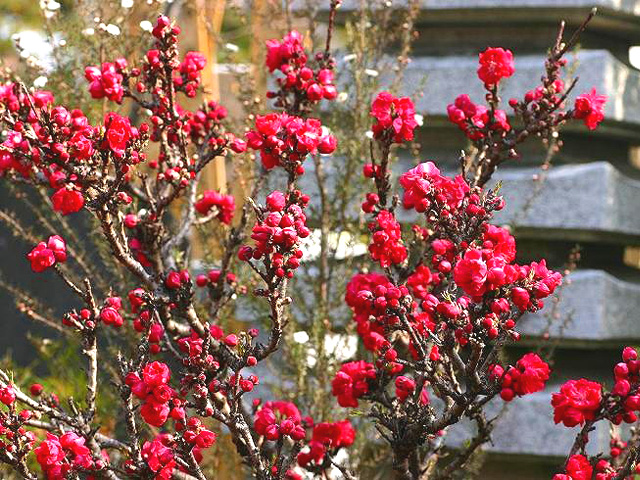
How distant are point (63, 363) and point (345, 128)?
1566mm

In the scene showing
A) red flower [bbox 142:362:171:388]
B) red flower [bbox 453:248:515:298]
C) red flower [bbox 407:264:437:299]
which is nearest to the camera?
red flower [bbox 453:248:515:298]

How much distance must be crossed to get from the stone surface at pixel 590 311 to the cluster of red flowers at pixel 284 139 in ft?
5.08

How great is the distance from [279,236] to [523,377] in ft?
1.82

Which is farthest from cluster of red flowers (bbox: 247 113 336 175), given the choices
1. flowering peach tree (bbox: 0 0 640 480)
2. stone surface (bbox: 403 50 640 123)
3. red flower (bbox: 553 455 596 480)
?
stone surface (bbox: 403 50 640 123)

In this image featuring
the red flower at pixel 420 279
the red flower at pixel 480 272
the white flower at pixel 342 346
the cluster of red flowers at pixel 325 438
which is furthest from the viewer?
the white flower at pixel 342 346

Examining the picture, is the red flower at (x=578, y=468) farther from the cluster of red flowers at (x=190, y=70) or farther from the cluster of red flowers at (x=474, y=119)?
the cluster of red flowers at (x=190, y=70)

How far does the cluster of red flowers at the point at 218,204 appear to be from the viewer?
254 centimetres

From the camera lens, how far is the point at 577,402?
1.85 meters

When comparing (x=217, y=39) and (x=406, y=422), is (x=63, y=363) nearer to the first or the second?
(x=217, y=39)

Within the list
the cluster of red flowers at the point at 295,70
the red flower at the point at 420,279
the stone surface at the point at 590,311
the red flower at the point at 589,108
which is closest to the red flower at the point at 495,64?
the red flower at the point at 589,108

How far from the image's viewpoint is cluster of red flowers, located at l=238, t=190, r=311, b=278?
Result: 1.75 m

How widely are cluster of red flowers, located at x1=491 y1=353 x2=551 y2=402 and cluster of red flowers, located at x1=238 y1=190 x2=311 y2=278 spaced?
460 mm

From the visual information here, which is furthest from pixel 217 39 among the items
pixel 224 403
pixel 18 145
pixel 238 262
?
pixel 224 403

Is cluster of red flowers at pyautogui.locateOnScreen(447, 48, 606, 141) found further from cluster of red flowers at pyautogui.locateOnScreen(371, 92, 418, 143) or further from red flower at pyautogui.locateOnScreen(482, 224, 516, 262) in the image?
red flower at pyautogui.locateOnScreen(482, 224, 516, 262)
